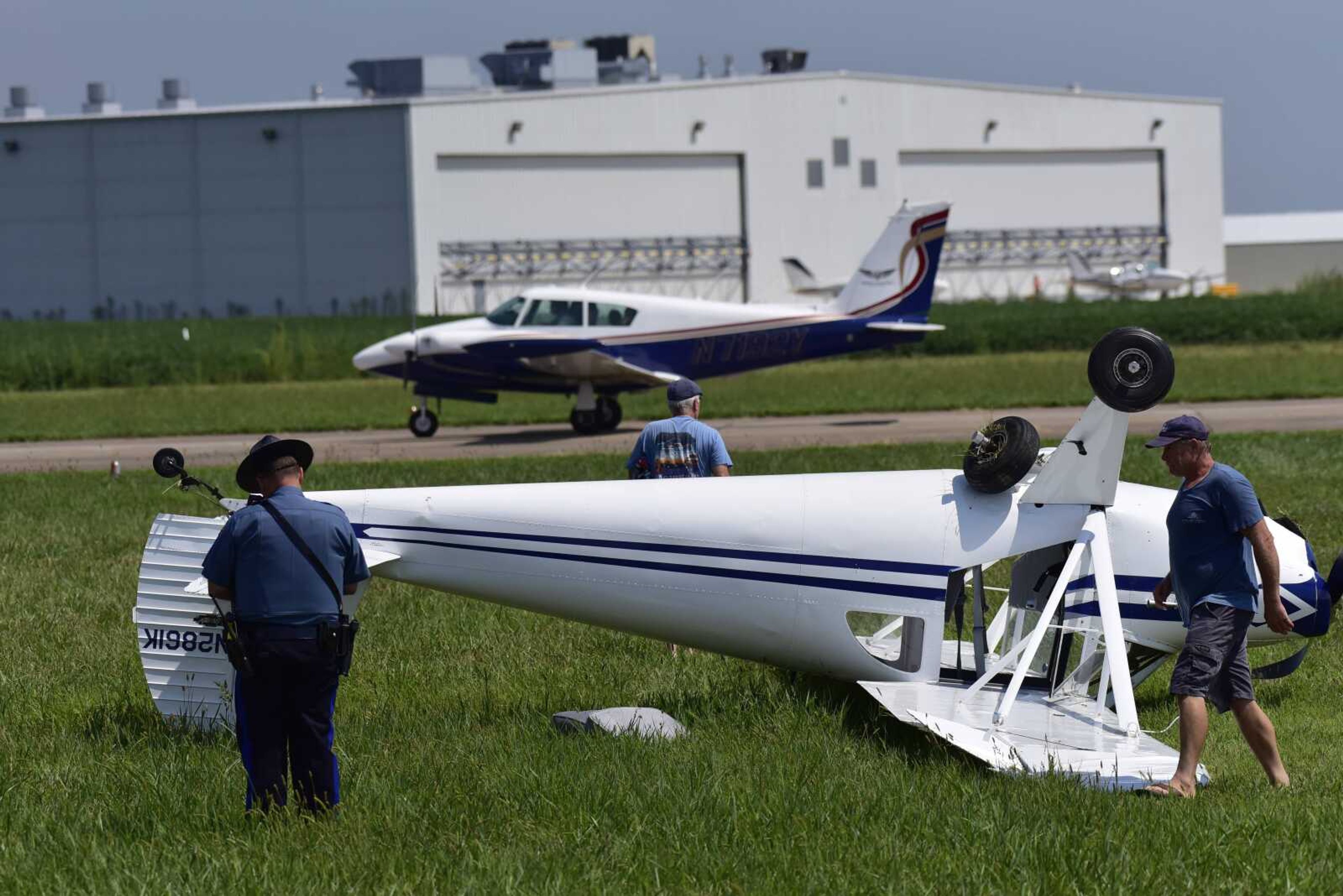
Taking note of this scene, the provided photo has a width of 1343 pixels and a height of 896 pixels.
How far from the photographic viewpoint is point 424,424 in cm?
2800

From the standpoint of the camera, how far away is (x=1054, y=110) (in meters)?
71.4

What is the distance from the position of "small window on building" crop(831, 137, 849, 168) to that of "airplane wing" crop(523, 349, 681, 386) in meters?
39.6

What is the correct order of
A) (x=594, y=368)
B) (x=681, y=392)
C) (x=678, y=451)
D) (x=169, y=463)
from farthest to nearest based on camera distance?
(x=594, y=368)
(x=681, y=392)
(x=678, y=451)
(x=169, y=463)

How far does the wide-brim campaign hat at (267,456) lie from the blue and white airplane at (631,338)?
65.7ft

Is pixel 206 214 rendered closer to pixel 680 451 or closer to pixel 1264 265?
pixel 680 451

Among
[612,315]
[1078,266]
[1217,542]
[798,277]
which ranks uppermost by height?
[1078,266]

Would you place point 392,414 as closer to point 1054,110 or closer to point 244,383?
point 244,383

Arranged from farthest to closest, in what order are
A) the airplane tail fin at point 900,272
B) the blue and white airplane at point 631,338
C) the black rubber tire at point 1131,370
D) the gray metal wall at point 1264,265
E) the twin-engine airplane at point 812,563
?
the gray metal wall at point 1264,265 < the airplane tail fin at point 900,272 < the blue and white airplane at point 631,338 < the twin-engine airplane at point 812,563 < the black rubber tire at point 1131,370

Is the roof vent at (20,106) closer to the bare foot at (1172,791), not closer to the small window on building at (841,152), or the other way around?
the small window on building at (841,152)

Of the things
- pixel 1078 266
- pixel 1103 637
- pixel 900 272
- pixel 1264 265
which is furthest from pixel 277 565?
pixel 1264 265

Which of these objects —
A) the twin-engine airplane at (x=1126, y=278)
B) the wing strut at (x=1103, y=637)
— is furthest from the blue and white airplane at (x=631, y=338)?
the twin-engine airplane at (x=1126, y=278)

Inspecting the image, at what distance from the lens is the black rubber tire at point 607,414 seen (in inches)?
1110

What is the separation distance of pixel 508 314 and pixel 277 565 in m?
21.4

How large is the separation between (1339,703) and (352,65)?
62.4m
